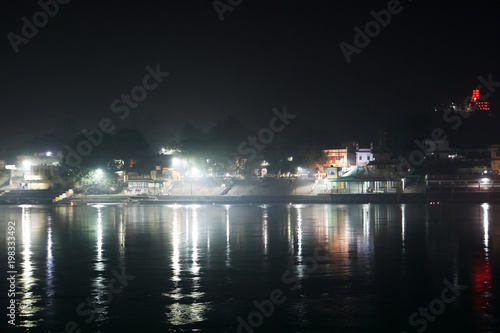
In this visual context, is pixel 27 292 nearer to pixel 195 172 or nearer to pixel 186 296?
pixel 186 296

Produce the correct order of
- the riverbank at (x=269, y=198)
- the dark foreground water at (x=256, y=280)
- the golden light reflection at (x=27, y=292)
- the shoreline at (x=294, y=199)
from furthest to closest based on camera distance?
the riverbank at (x=269, y=198)
the shoreline at (x=294, y=199)
the golden light reflection at (x=27, y=292)
the dark foreground water at (x=256, y=280)

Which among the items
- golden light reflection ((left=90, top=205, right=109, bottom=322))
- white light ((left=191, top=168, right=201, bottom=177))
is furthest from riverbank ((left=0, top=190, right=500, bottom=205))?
golden light reflection ((left=90, top=205, right=109, bottom=322))

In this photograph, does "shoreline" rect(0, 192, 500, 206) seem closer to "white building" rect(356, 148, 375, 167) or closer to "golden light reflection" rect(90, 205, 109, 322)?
"golden light reflection" rect(90, 205, 109, 322)

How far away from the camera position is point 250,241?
24438 mm

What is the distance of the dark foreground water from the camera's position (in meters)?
12.3

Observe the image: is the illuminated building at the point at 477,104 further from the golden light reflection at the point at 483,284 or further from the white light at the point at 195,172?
the golden light reflection at the point at 483,284

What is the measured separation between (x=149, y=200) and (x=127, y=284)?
142ft

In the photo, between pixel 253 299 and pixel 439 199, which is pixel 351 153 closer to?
pixel 439 199

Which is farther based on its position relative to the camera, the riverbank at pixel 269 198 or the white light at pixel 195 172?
the white light at pixel 195 172

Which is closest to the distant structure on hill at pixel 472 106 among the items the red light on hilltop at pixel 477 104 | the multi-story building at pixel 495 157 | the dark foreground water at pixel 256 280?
the red light on hilltop at pixel 477 104

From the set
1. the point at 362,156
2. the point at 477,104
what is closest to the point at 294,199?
the point at 362,156

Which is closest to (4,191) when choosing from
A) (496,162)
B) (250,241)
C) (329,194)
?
(329,194)

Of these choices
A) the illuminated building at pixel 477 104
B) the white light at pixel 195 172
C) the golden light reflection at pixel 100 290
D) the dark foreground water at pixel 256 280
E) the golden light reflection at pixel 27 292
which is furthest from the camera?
the illuminated building at pixel 477 104

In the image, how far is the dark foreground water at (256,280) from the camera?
12.3m
